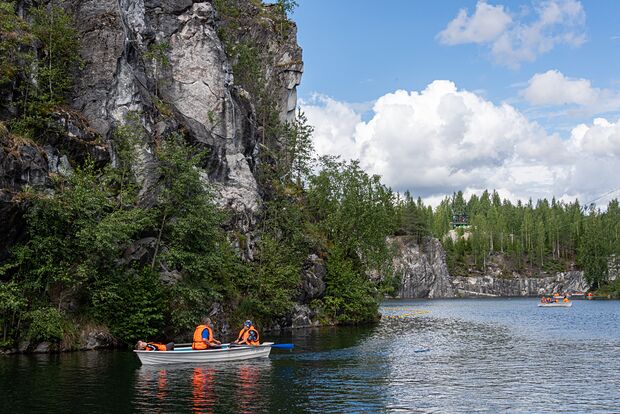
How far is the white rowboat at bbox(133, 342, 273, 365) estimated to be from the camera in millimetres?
36875

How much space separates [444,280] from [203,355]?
512 ft

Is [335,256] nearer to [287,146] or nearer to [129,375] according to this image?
[287,146]

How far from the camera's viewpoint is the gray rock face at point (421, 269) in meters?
178

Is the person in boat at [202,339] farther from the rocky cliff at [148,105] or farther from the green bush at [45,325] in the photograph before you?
the rocky cliff at [148,105]

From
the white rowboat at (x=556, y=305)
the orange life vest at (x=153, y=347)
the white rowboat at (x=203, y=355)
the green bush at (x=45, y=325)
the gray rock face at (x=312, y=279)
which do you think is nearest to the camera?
the white rowboat at (x=203, y=355)

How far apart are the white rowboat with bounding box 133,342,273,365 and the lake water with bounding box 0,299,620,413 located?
0.82 m

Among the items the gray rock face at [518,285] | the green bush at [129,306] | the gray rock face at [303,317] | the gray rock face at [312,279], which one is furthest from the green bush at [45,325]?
the gray rock face at [518,285]

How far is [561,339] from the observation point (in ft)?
173

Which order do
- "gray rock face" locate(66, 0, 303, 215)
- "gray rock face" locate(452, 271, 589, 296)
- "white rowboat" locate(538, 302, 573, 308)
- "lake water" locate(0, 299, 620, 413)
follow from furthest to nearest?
"gray rock face" locate(452, 271, 589, 296) → "white rowboat" locate(538, 302, 573, 308) → "gray rock face" locate(66, 0, 303, 215) → "lake water" locate(0, 299, 620, 413)

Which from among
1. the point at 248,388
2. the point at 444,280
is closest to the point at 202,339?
the point at 248,388

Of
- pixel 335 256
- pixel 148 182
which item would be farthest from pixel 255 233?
pixel 148 182

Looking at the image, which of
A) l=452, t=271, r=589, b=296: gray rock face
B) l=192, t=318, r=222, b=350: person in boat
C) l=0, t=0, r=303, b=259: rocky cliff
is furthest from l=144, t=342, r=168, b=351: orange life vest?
l=452, t=271, r=589, b=296: gray rock face

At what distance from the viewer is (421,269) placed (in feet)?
589

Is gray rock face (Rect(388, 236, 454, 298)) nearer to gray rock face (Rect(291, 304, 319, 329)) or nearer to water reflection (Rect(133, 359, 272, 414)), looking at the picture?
gray rock face (Rect(291, 304, 319, 329))
